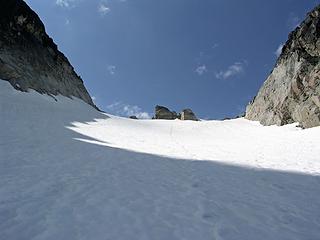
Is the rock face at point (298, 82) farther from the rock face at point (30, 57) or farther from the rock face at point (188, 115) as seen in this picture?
the rock face at point (188, 115)

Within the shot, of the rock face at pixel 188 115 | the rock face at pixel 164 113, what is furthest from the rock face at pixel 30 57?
the rock face at pixel 164 113

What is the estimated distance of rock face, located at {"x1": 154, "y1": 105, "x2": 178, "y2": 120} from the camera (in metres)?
85.1

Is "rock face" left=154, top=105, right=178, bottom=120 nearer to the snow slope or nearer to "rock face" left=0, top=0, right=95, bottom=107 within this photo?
"rock face" left=0, top=0, right=95, bottom=107

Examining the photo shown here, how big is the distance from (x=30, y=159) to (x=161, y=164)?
13.5 ft

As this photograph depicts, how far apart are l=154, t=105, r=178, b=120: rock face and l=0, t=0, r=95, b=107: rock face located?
114 feet

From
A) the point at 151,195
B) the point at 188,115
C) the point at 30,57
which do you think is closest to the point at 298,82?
the point at 151,195

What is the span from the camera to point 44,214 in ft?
17.7

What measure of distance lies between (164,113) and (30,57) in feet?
163

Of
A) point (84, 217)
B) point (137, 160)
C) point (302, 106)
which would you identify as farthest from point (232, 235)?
point (302, 106)

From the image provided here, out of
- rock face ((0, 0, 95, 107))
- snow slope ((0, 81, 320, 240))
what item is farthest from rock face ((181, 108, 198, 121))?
snow slope ((0, 81, 320, 240))

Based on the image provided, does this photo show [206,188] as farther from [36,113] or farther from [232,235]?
[36,113]

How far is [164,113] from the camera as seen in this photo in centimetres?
8556

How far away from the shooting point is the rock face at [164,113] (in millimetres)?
85062

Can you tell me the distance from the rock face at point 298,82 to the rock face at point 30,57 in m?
23.6
